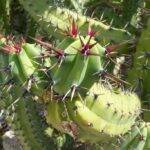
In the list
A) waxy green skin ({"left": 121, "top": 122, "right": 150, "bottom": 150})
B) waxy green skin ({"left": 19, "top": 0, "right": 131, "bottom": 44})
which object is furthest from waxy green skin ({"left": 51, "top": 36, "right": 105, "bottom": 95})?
waxy green skin ({"left": 19, "top": 0, "right": 131, "bottom": 44})

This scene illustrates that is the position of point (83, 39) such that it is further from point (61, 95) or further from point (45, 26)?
point (45, 26)

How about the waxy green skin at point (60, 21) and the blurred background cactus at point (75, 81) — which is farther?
the waxy green skin at point (60, 21)

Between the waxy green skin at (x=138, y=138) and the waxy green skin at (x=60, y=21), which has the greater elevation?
the waxy green skin at (x=60, y=21)

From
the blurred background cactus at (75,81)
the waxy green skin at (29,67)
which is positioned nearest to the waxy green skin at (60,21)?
the blurred background cactus at (75,81)

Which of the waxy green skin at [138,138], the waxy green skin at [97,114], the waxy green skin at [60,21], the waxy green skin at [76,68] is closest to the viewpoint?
the waxy green skin at [76,68]

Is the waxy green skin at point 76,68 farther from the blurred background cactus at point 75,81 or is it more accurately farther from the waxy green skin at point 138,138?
the waxy green skin at point 138,138

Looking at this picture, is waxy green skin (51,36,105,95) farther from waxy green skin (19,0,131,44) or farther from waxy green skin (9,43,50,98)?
waxy green skin (19,0,131,44)

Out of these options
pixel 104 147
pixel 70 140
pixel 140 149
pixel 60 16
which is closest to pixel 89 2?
pixel 60 16
